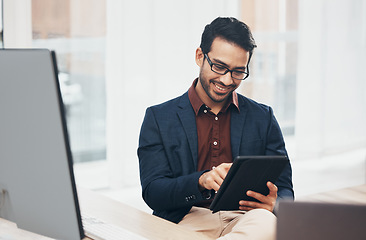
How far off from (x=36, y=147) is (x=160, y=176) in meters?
0.89

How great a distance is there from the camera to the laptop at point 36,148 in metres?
0.85

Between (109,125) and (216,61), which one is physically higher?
(216,61)

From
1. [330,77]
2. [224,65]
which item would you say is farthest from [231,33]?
[330,77]

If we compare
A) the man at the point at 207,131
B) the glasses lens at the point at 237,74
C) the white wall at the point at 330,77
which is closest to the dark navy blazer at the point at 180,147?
the man at the point at 207,131

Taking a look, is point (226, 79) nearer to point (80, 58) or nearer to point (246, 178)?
point (246, 178)

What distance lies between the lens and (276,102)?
4.44 m

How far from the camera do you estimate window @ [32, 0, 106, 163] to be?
3146 millimetres

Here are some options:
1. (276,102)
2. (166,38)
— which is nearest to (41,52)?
(166,38)

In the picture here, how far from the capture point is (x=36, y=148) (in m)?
0.91

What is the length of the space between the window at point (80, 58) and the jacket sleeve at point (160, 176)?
1517mm

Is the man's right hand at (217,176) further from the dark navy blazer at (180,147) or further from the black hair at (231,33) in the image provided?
the black hair at (231,33)

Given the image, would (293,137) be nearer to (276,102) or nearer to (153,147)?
(276,102)

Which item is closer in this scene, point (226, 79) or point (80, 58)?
point (226, 79)

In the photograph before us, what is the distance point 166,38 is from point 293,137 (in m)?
1.65
